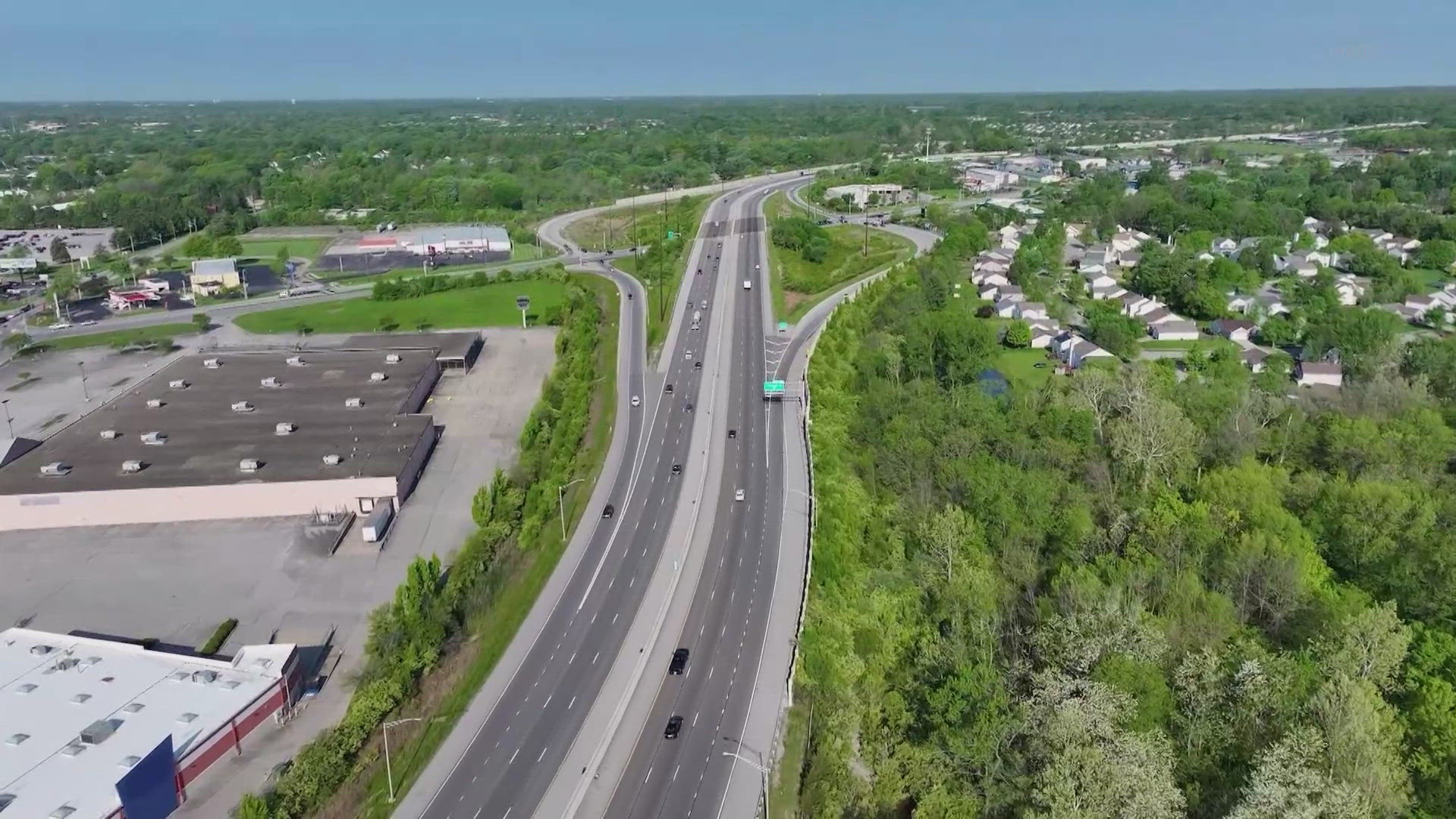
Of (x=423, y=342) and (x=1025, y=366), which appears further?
(x=423, y=342)

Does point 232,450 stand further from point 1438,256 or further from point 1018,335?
point 1438,256

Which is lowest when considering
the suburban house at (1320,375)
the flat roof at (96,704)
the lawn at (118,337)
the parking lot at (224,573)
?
the parking lot at (224,573)

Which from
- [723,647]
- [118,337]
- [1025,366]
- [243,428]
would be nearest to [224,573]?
[243,428]

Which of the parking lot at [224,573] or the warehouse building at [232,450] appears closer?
the parking lot at [224,573]

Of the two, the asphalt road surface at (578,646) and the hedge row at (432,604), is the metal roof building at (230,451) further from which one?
the asphalt road surface at (578,646)

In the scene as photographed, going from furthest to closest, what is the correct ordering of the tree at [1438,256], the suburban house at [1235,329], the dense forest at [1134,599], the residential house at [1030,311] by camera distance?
the tree at [1438,256], the residential house at [1030,311], the suburban house at [1235,329], the dense forest at [1134,599]

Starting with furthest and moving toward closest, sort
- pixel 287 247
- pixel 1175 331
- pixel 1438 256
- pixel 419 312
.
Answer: pixel 287 247, pixel 1438 256, pixel 419 312, pixel 1175 331

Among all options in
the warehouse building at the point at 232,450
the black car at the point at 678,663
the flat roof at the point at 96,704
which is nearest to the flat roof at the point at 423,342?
the warehouse building at the point at 232,450
